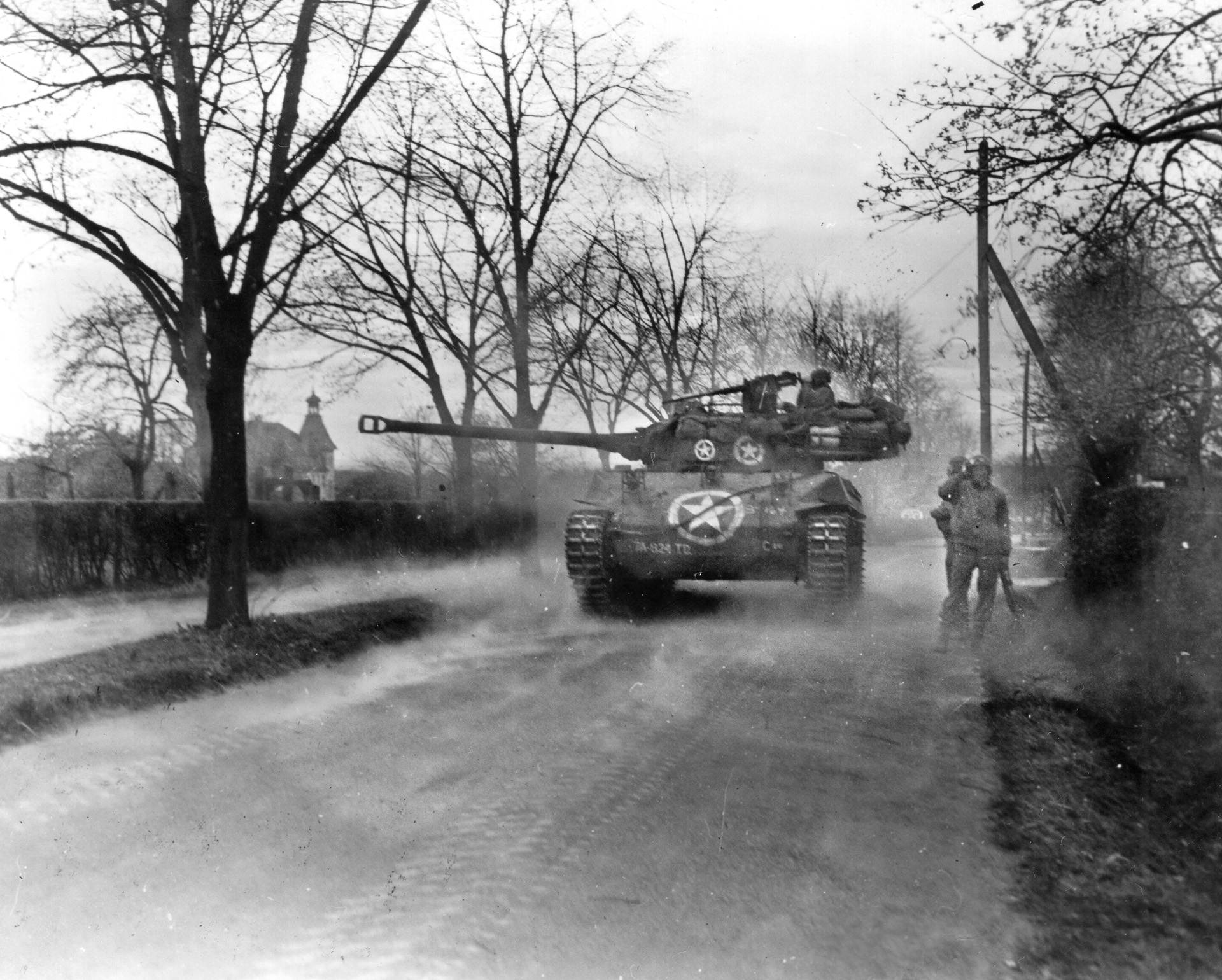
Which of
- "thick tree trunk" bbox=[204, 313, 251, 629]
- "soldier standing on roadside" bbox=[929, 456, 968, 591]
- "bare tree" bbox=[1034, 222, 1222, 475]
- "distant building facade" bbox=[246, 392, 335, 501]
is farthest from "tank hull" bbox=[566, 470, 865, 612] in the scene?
"distant building facade" bbox=[246, 392, 335, 501]

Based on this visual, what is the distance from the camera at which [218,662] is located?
7.68 metres

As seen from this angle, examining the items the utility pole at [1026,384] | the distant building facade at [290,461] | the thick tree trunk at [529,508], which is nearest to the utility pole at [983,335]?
the utility pole at [1026,384]

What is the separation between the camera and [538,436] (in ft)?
43.2

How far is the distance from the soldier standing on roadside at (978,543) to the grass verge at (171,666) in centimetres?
476

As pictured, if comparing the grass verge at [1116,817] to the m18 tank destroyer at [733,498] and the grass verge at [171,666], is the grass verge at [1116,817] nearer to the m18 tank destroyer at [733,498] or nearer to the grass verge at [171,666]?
the m18 tank destroyer at [733,498]

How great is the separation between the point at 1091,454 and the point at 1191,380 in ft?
14.5

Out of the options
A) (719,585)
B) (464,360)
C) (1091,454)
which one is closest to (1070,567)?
(1091,454)

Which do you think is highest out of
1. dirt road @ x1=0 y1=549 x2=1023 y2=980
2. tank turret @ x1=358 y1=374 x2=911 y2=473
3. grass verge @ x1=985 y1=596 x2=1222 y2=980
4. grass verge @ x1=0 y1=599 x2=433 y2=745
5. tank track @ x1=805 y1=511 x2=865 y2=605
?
tank turret @ x1=358 y1=374 x2=911 y2=473

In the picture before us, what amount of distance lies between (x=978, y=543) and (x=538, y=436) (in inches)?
217

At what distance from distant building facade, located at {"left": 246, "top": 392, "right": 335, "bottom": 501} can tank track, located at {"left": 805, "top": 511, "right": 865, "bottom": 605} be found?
513 inches

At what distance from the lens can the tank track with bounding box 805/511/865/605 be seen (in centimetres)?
1095

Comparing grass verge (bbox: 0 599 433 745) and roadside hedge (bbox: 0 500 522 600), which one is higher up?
roadside hedge (bbox: 0 500 522 600)

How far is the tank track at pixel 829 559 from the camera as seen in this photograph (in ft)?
35.9

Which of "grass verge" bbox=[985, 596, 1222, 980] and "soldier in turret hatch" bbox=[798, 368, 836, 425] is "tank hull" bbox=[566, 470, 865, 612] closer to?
"soldier in turret hatch" bbox=[798, 368, 836, 425]
